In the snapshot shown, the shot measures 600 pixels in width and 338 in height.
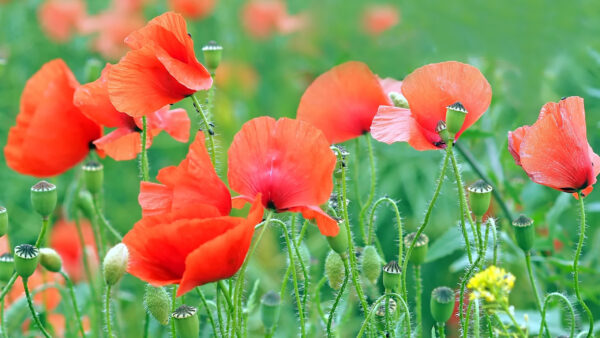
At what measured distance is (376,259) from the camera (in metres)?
0.86

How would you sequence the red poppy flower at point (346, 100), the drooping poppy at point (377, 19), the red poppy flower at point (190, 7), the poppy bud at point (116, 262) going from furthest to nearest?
1. the red poppy flower at point (190, 7)
2. the drooping poppy at point (377, 19)
3. the red poppy flower at point (346, 100)
4. the poppy bud at point (116, 262)

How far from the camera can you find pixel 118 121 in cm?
93

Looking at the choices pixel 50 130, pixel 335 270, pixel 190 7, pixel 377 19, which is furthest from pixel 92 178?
pixel 190 7

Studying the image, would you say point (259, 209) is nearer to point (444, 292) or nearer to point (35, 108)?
point (444, 292)

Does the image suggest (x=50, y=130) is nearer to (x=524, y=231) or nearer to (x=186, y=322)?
(x=186, y=322)

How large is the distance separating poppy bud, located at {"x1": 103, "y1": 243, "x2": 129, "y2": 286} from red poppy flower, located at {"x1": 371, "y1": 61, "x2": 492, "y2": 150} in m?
0.23

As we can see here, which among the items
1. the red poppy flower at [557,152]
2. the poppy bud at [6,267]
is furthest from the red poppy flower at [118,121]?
the red poppy flower at [557,152]

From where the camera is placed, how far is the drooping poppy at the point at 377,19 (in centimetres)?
235

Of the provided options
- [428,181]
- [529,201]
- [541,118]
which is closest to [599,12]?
[529,201]

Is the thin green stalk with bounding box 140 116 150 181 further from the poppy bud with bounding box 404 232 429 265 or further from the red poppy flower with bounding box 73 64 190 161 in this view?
the poppy bud with bounding box 404 232 429 265

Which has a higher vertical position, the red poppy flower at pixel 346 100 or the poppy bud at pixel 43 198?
the red poppy flower at pixel 346 100

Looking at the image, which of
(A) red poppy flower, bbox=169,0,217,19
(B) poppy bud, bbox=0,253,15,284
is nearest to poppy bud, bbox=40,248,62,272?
(B) poppy bud, bbox=0,253,15,284

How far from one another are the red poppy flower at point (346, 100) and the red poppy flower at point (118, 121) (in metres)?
0.15

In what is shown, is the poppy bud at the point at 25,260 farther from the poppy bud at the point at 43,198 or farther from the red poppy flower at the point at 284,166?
the red poppy flower at the point at 284,166
